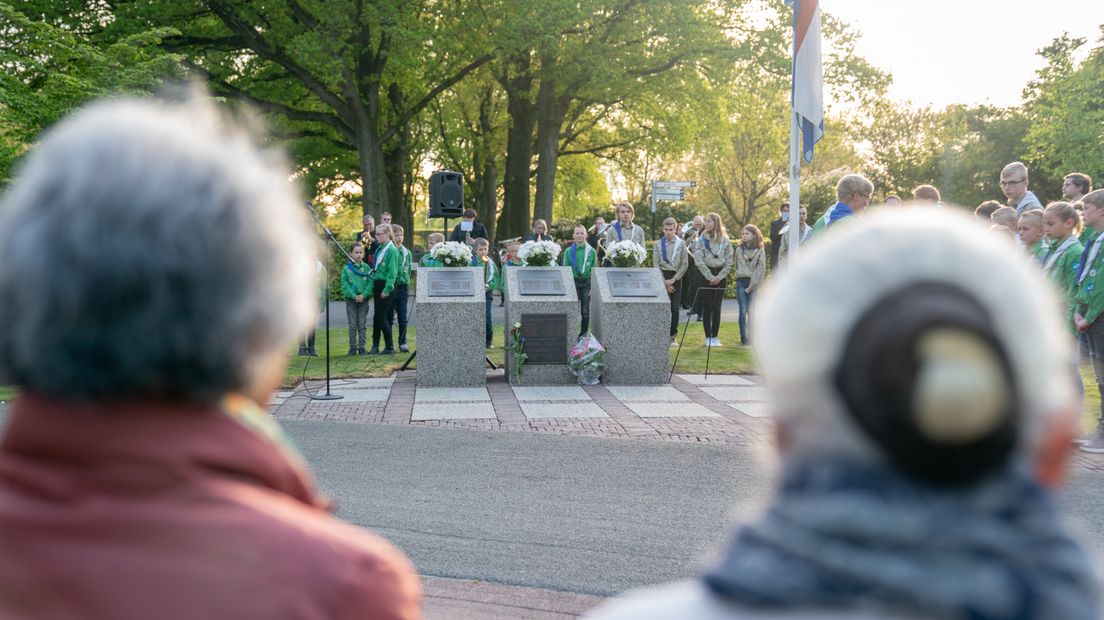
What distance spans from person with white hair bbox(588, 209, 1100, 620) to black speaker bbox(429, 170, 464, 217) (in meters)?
19.3

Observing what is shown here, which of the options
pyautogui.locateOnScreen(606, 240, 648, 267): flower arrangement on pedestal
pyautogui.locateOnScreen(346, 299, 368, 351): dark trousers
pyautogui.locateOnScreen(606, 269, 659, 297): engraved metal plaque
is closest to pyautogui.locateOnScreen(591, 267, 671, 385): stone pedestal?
pyautogui.locateOnScreen(606, 269, 659, 297): engraved metal plaque

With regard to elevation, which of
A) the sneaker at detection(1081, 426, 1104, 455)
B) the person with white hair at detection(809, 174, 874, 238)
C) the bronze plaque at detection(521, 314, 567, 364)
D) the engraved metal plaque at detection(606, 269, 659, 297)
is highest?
the person with white hair at detection(809, 174, 874, 238)

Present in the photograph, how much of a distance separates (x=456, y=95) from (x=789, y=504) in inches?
1723

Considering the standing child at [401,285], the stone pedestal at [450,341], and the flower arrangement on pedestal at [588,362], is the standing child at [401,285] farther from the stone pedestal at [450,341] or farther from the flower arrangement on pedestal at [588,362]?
the flower arrangement on pedestal at [588,362]

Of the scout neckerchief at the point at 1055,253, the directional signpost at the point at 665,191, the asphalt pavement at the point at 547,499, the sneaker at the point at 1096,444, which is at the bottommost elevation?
Result: the asphalt pavement at the point at 547,499

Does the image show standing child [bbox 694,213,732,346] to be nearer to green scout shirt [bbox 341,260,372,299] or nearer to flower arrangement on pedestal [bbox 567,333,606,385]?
flower arrangement on pedestal [bbox 567,333,606,385]

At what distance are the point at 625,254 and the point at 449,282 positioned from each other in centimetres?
226

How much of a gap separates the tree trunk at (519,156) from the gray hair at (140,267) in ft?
102

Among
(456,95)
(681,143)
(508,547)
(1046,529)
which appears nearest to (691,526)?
(508,547)

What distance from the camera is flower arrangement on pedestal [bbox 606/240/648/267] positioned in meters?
13.7

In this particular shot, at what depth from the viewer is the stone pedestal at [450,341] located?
1265 cm

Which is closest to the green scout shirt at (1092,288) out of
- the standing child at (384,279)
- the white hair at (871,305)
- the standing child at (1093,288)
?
the standing child at (1093,288)

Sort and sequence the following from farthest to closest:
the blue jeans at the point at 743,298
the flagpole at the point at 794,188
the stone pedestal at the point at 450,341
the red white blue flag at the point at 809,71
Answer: the blue jeans at the point at 743,298, the stone pedestal at the point at 450,341, the red white blue flag at the point at 809,71, the flagpole at the point at 794,188

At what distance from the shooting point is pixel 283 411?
34.4 feet
